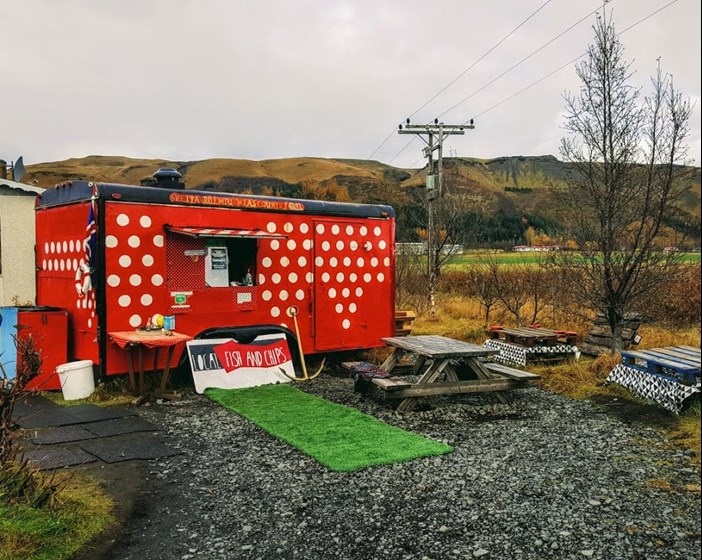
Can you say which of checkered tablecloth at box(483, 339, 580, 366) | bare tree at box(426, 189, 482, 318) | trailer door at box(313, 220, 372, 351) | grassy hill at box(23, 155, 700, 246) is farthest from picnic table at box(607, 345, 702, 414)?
grassy hill at box(23, 155, 700, 246)

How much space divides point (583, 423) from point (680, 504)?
2.37m

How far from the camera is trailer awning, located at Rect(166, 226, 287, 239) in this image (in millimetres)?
8406

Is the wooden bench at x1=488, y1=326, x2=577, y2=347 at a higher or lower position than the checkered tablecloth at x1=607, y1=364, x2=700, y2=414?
higher

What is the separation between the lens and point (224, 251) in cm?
912

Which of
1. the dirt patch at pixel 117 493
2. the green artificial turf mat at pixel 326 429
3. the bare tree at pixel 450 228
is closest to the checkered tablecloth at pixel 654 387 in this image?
the green artificial turf mat at pixel 326 429

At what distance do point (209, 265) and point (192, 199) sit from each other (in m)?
1.00

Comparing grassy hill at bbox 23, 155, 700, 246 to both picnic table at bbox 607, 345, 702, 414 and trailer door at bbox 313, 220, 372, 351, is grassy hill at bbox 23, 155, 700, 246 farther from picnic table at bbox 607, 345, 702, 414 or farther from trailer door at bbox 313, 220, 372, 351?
picnic table at bbox 607, 345, 702, 414

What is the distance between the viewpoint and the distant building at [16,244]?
11.8 m

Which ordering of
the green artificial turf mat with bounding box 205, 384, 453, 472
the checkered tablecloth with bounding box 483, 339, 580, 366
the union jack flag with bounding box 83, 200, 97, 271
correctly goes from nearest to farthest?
the green artificial turf mat with bounding box 205, 384, 453, 472, the union jack flag with bounding box 83, 200, 97, 271, the checkered tablecloth with bounding box 483, 339, 580, 366

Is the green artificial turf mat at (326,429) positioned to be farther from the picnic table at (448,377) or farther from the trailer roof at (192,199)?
the trailer roof at (192,199)

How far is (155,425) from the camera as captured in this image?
679 cm

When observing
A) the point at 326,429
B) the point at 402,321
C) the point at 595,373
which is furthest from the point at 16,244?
the point at 595,373

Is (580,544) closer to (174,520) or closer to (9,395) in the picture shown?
Answer: (174,520)

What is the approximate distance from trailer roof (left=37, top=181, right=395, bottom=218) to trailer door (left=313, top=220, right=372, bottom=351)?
0.88 feet
